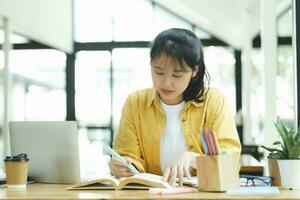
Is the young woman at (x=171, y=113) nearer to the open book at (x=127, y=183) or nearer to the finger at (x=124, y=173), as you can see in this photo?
the finger at (x=124, y=173)

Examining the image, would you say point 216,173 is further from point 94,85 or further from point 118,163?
point 94,85

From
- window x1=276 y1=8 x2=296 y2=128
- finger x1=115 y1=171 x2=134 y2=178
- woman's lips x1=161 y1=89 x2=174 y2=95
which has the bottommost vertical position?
finger x1=115 y1=171 x2=134 y2=178

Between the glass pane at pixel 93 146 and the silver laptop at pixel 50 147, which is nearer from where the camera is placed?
the silver laptop at pixel 50 147

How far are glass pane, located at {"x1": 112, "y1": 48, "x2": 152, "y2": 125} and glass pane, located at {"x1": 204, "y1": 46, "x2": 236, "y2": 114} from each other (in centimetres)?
123

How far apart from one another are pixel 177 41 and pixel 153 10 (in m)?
8.21

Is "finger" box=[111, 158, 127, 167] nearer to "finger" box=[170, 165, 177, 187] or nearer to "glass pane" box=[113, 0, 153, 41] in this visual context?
"finger" box=[170, 165, 177, 187]

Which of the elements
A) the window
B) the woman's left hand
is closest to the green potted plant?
the woman's left hand

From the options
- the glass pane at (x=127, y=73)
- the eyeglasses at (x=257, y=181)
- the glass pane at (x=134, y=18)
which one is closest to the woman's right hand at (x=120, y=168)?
the eyeglasses at (x=257, y=181)

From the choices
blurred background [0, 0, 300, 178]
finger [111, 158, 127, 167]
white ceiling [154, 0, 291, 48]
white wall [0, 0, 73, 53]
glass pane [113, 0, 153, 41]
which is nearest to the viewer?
finger [111, 158, 127, 167]

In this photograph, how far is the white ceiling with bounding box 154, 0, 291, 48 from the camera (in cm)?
870

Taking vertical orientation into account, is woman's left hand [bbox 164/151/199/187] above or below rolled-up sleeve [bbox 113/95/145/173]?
below

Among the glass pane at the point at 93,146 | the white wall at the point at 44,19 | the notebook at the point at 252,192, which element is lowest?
the glass pane at the point at 93,146

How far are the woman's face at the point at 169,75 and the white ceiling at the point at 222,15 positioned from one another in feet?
20.2

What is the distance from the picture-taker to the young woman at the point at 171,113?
2160mm
